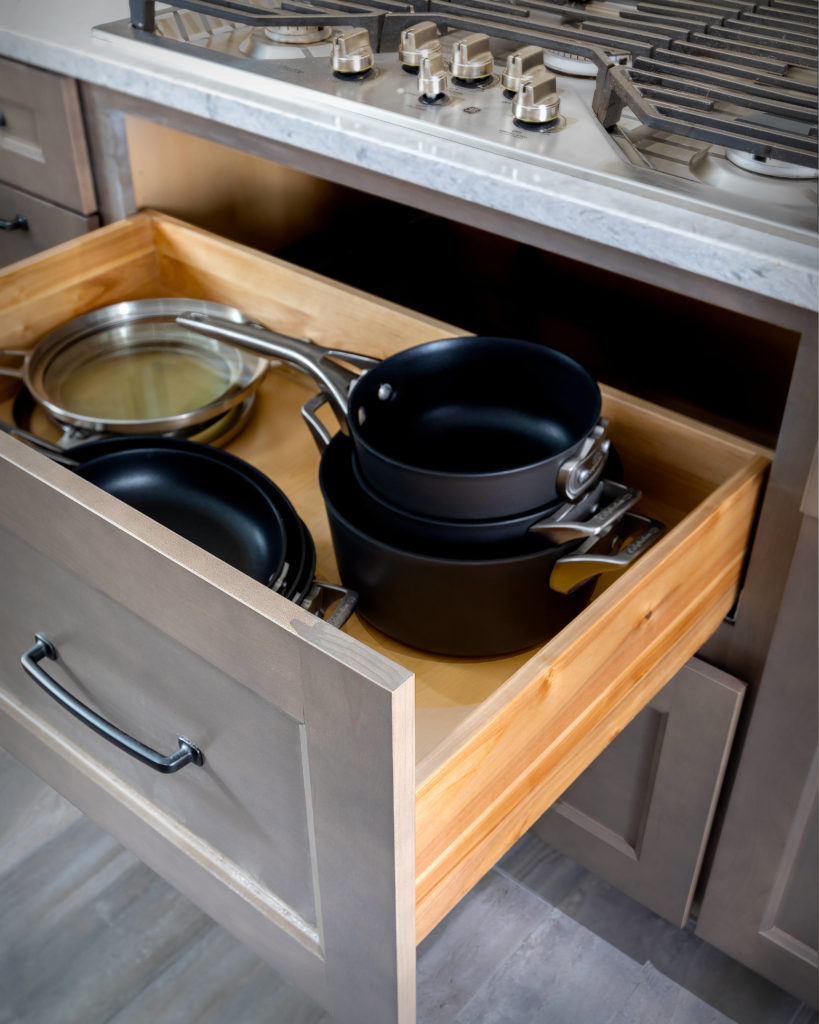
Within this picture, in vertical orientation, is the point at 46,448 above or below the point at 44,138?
below

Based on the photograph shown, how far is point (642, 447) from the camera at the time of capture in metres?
0.81

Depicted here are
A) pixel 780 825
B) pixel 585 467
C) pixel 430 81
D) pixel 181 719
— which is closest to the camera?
pixel 181 719

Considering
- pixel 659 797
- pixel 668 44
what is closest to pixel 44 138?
pixel 668 44

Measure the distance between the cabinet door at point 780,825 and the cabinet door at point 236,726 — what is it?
40 centimetres

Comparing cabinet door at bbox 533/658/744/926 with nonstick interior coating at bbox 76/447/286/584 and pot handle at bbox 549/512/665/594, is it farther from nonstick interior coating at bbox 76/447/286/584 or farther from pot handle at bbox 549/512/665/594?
nonstick interior coating at bbox 76/447/286/584

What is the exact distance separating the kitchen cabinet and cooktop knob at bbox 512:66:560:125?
0.49 m

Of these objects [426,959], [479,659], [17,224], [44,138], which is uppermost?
[44,138]

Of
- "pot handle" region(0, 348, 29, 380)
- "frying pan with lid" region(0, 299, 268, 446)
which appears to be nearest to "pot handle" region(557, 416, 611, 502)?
"frying pan with lid" region(0, 299, 268, 446)

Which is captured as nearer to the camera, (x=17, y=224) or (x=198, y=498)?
(x=198, y=498)

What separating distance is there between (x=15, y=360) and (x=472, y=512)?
53cm

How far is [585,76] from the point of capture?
90 cm

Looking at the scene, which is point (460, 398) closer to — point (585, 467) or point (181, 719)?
point (585, 467)

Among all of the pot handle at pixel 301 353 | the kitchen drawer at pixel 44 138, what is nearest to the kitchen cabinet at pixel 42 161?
the kitchen drawer at pixel 44 138

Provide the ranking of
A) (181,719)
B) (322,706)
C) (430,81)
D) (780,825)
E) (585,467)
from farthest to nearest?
(780,825) < (430,81) < (585,467) < (181,719) < (322,706)
